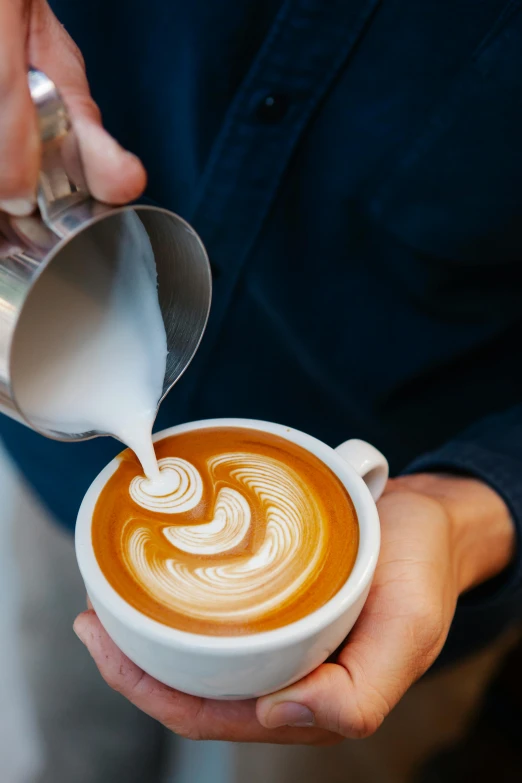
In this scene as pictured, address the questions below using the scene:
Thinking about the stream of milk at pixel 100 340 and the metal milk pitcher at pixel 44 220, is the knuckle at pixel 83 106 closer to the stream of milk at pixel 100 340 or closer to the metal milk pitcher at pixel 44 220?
the metal milk pitcher at pixel 44 220

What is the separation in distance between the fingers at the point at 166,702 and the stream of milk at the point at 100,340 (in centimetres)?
21

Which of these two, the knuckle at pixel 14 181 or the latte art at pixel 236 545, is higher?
the knuckle at pixel 14 181

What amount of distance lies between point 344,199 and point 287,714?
73 centimetres

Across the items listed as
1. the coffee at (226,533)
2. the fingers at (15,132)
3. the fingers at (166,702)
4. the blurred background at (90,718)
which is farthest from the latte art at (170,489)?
the blurred background at (90,718)

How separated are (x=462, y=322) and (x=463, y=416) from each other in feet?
0.72

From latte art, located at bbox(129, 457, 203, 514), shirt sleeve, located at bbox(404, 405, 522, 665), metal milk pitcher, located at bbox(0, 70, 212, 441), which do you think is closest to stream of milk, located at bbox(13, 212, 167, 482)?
latte art, located at bbox(129, 457, 203, 514)

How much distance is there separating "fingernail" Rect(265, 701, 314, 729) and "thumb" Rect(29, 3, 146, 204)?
574 millimetres

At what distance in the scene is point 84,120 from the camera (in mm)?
651

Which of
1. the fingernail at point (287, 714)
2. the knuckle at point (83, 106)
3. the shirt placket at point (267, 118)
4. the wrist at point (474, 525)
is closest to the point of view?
the knuckle at point (83, 106)

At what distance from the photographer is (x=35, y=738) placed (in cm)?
158

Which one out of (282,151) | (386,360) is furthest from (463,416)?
(282,151)

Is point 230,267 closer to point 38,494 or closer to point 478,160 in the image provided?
point 478,160

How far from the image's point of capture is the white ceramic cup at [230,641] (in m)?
0.69

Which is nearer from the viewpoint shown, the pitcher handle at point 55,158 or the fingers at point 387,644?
the pitcher handle at point 55,158
